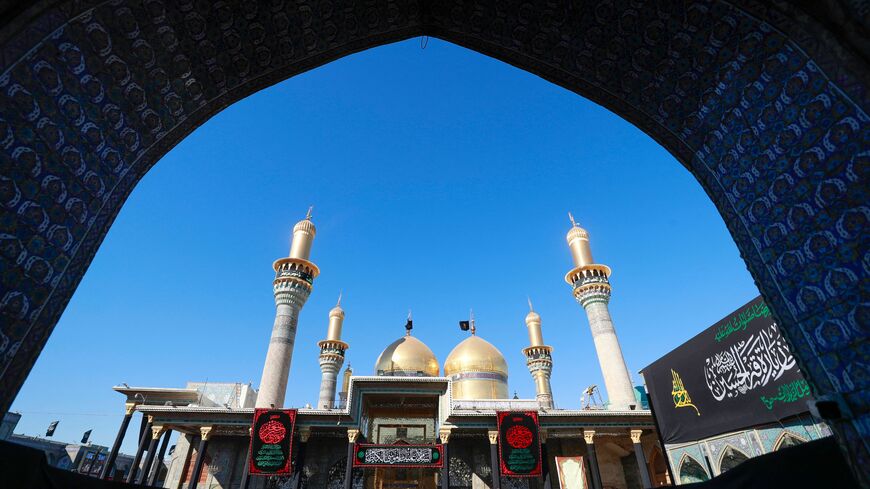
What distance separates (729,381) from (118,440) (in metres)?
16.1

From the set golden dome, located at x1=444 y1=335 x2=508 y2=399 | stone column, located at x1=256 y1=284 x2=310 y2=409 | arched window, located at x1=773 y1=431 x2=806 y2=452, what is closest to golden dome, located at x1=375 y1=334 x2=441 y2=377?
golden dome, located at x1=444 y1=335 x2=508 y2=399

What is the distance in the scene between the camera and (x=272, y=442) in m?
11.7

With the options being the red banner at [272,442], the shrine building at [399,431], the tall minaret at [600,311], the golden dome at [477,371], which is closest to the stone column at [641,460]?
the shrine building at [399,431]

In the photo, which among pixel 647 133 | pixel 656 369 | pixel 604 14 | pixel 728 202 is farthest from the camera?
pixel 656 369

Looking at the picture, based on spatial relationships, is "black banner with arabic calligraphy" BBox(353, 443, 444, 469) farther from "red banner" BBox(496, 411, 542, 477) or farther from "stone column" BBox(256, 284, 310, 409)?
"stone column" BBox(256, 284, 310, 409)

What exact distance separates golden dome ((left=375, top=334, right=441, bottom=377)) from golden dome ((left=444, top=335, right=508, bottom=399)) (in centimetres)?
117

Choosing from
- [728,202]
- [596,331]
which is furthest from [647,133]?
[596,331]

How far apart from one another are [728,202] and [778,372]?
5.12 m

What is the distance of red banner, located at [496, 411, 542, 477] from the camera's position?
11.4 metres

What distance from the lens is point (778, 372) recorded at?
20.5 feet

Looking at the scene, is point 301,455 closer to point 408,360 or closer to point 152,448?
point 152,448

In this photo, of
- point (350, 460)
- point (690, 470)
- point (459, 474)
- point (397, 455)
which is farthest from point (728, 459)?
point (350, 460)

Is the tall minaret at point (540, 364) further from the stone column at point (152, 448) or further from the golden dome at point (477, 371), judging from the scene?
the stone column at point (152, 448)

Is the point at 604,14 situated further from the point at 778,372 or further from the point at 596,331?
the point at 596,331
